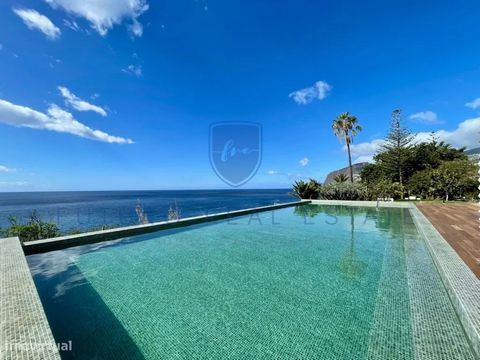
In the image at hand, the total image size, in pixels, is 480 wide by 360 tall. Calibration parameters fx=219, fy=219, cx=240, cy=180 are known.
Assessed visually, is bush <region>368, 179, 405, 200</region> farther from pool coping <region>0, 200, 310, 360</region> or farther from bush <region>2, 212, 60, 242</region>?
pool coping <region>0, 200, 310, 360</region>

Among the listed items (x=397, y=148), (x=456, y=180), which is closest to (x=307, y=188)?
(x=456, y=180)

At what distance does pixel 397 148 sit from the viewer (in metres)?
22.4

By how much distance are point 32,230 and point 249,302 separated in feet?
19.3

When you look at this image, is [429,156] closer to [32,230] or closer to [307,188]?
[307,188]

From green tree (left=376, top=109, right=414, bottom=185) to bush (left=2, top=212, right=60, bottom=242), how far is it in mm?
26165

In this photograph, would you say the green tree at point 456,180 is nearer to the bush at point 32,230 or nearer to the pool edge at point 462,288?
the pool edge at point 462,288

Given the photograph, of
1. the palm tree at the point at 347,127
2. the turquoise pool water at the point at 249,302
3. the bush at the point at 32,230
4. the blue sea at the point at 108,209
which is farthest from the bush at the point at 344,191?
the bush at the point at 32,230

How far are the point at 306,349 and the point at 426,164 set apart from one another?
2628 cm

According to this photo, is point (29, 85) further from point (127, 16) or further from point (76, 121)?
point (76, 121)

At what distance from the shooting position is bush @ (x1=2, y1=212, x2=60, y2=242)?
5.24 m

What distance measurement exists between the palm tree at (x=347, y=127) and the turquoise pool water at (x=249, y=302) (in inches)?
559

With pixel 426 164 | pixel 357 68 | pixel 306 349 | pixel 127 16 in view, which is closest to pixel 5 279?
pixel 306 349

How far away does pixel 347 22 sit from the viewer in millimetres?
9078

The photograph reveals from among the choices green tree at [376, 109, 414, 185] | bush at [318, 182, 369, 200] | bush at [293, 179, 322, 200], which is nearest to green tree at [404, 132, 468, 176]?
green tree at [376, 109, 414, 185]
